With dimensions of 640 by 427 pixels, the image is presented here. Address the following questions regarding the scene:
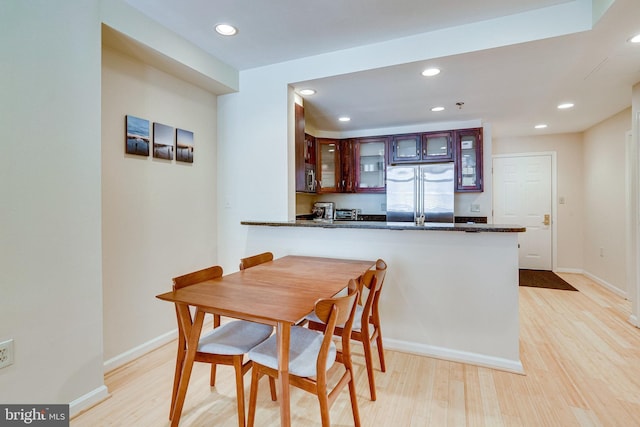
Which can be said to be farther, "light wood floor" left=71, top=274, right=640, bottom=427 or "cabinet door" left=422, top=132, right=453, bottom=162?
"cabinet door" left=422, top=132, right=453, bottom=162

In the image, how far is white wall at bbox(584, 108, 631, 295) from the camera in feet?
12.7

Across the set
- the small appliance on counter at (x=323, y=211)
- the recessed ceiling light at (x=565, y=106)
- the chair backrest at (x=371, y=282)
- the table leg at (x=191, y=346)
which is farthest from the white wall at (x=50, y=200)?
the recessed ceiling light at (x=565, y=106)

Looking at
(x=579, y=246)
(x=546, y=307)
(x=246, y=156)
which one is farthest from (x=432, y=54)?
(x=579, y=246)

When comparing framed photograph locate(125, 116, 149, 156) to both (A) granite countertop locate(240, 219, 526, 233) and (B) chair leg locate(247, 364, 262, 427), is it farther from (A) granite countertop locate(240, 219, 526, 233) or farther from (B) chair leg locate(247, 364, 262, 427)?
(B) chair leg locate(247, 364, 262, 427)

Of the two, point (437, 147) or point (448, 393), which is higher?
point (437, 147)

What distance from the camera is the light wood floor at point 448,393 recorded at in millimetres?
1703

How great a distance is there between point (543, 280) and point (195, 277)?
16.7ft

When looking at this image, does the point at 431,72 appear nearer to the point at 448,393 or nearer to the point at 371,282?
the point at 371,282

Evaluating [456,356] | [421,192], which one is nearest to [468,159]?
[421,192]

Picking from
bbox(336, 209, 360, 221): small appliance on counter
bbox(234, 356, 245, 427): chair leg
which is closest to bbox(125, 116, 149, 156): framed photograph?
bbox(234, 356, 245, 427): chair leg

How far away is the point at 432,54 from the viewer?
2.42 metres

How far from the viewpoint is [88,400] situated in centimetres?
181

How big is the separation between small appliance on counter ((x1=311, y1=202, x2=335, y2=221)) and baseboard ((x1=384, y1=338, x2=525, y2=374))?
2.79m

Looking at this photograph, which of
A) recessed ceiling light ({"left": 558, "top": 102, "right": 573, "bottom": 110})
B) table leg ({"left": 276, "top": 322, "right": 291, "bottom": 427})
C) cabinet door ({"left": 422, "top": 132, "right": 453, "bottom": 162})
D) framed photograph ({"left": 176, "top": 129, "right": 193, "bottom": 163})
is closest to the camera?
table leg ({"left": 276, "top": 322, "right": 291, "bottom": 427})
